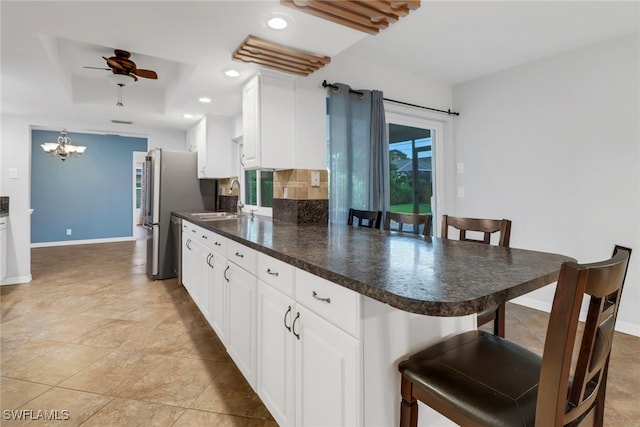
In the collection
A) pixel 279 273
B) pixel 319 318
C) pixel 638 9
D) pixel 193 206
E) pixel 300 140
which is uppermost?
pixel 638 9

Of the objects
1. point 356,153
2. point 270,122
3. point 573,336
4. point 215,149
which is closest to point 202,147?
point 215,149

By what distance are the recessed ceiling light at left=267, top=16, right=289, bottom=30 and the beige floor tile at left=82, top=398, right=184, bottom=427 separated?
89.3 inches

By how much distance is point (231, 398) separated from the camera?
1817mm

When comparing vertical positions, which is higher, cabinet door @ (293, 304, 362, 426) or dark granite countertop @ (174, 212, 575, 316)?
dark granite countertop @ (174, 212, 575, 316)

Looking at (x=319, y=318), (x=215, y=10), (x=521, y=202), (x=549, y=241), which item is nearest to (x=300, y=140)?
(x=215, y=10)

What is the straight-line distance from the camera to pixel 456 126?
13.0 feet

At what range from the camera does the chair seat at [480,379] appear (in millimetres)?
833

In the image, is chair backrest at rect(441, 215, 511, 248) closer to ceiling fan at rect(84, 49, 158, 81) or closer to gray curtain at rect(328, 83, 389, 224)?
gray curtain at rect(328, 83, 389, 224)

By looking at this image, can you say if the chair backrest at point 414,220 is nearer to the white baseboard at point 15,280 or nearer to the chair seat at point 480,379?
the chair seat at point 480,379

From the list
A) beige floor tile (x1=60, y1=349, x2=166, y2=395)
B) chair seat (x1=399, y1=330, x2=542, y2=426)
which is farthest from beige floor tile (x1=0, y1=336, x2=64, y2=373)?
chair seat (x1=399, y1=330, x2=542, y2=426)

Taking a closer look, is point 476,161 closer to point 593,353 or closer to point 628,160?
point 628,160

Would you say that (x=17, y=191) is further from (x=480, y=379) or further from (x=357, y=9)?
(x=480, y=379)

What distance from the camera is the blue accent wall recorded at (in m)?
6.22

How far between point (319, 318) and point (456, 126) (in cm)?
361
